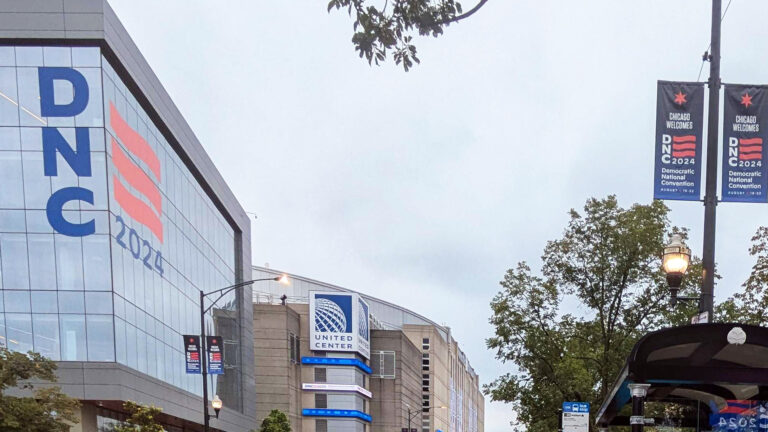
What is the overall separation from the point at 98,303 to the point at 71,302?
40.7 inches

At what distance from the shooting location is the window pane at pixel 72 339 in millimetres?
33062

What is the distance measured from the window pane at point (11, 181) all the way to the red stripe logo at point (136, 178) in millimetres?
3685

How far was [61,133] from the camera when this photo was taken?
33.9m

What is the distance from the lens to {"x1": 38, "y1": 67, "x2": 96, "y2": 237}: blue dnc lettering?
111ft

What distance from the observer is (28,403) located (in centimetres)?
2189

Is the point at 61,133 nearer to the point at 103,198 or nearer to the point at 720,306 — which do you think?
the point at 103,198

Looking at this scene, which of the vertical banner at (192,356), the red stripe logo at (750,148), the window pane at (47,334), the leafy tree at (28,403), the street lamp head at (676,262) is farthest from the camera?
the window pane at (47,334)

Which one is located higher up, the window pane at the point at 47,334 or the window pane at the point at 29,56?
the window pane at the point at 29,56

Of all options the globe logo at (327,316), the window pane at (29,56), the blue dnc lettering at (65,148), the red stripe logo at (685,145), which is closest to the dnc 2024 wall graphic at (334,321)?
the globe logo at (327,316)

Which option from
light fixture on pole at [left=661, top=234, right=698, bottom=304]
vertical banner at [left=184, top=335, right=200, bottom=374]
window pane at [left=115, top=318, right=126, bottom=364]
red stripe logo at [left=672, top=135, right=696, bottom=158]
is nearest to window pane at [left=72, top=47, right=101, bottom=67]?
window pane at [left=115, top=318, right=126, bottom=364]

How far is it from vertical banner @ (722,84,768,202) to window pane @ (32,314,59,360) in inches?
1102

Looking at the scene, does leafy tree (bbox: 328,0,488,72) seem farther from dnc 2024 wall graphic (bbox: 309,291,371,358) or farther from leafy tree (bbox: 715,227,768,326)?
dnc 2024 wall graphic (bbox: 309,291,371,358)

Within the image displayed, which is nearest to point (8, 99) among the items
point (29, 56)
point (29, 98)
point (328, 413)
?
point (29, 98)

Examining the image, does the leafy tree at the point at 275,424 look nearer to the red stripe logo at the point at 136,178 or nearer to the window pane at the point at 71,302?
the red stripe logo at the point at 136,178
